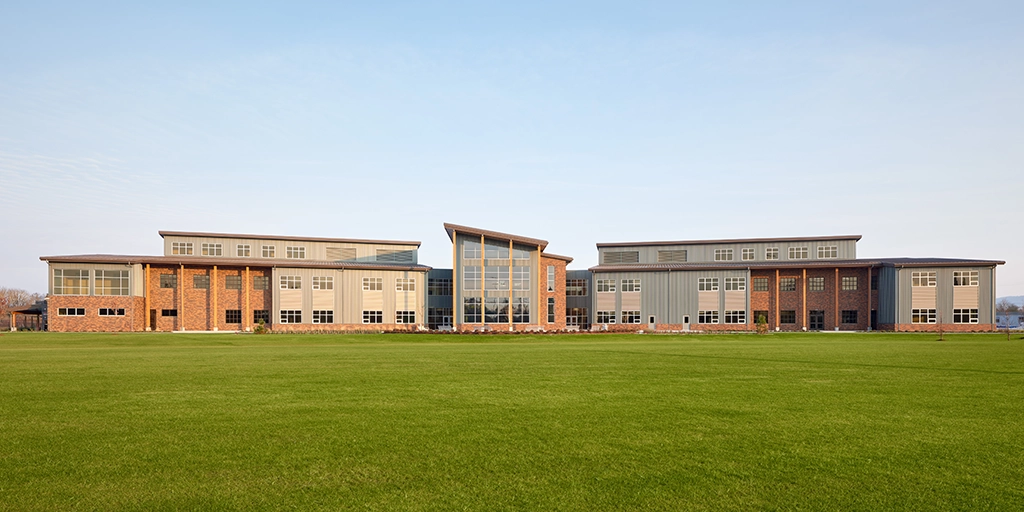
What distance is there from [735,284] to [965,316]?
74.8ft

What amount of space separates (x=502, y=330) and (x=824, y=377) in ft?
164

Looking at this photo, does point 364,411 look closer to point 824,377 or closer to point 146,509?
point 146,509

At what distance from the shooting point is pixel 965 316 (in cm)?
6675

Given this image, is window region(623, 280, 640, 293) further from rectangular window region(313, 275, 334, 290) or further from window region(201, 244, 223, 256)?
window region(201, 244, 223, 256)

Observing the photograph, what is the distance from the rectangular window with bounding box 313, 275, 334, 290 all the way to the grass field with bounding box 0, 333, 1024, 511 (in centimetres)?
5336

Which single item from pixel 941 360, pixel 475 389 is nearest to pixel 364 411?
pixel 475 389

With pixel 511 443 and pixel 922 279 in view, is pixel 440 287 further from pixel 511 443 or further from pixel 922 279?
pixel 511 443

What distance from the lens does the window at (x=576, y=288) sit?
266 feet

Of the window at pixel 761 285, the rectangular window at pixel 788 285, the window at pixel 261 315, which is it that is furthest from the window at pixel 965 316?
the window at pixel 261 315

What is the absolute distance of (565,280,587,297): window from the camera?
266ft

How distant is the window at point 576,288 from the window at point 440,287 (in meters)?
15.7

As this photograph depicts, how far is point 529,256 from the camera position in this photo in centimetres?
6838

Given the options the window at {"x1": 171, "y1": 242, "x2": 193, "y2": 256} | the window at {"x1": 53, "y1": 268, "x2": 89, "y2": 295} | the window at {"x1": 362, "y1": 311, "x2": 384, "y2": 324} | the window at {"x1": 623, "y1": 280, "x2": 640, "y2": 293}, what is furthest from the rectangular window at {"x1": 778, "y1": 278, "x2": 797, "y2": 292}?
the window at {"x1": 53, "y1": 268, "x2": 89, "y2": 295}

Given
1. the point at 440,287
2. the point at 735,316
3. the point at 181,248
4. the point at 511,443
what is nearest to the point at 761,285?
the point at 735,316
